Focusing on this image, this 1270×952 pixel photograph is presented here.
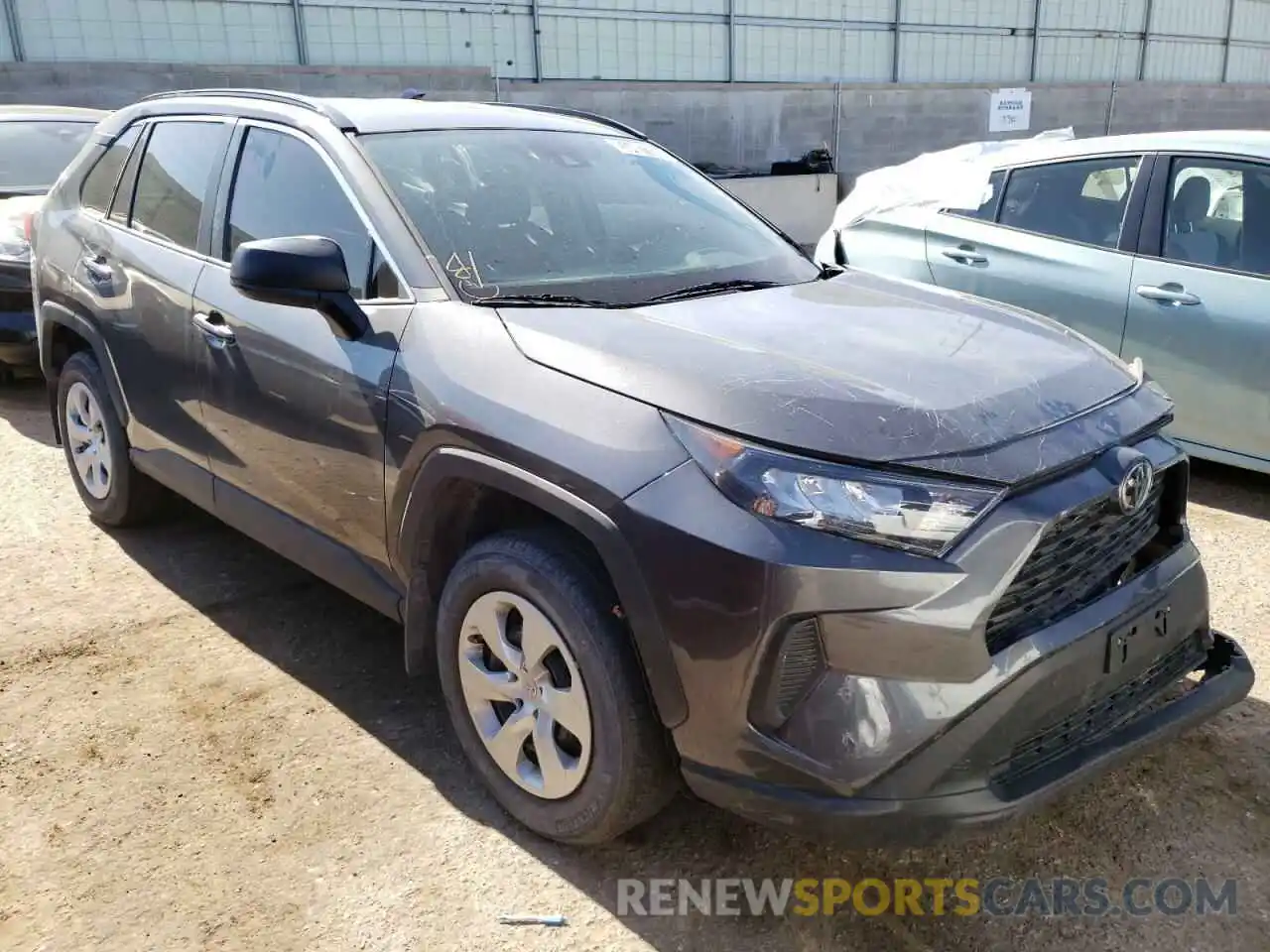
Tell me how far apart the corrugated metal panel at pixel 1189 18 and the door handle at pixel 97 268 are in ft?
76.5

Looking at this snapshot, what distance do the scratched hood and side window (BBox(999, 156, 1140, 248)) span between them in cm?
243

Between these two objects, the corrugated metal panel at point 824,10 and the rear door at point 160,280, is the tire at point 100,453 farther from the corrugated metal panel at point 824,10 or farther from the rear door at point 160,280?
the corrugated metal panel at point 824,10

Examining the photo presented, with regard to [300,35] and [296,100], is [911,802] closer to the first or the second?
[296,100]

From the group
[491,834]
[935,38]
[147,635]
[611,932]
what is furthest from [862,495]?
[935,38]

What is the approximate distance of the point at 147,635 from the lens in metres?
3.76

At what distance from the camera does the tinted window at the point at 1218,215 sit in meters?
4.71

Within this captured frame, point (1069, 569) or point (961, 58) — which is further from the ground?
point (961, 58)

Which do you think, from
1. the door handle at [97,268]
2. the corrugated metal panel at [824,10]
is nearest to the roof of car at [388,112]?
the door handle at [97,268]

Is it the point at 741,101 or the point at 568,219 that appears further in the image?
the point at 741,101

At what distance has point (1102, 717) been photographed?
2.43 metres

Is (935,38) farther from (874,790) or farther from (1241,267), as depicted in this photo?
(874,790)

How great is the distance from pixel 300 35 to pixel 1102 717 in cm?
1282

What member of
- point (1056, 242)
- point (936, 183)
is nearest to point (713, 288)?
point (1056, 242)

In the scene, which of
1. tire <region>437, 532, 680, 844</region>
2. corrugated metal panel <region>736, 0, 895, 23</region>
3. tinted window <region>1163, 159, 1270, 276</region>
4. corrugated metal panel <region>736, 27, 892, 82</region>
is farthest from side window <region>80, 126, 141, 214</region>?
corrugated metal panel <region>736, 0, 895, 23</region>
